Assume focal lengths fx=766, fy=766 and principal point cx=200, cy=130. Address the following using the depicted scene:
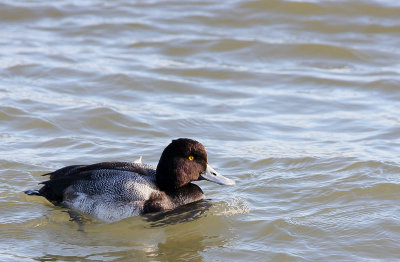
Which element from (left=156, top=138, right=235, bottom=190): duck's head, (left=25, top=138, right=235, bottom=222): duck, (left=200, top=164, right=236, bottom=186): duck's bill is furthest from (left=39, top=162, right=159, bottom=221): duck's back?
(left=200, top=164, right=236, bottom=186): duck's bill

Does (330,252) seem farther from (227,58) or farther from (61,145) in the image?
(227,58)

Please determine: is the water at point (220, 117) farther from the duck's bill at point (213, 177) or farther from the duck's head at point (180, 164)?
the duck's head at point (180, 164)

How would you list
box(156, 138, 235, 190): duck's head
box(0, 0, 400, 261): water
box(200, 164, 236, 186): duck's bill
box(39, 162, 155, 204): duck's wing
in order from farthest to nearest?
1. box(200, 164, 236, 186): duck's bill
2. box(156, 138, 235, 190): duck's head
3. box(39, 162, 155, 204): duck's wing
4. box(0, 0, 400, 261): water

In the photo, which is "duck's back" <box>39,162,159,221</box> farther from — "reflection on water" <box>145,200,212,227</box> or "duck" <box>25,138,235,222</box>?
"reflection on water" <box>145,200,212,227</box>

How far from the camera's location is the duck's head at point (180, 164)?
812 cm

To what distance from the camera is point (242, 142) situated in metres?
10.3

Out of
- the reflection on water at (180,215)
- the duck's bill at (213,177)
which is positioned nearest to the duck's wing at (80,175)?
the reflection on water at (180,215)

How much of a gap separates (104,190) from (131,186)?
0.28 m

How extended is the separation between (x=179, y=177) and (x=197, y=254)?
1169 millimetres

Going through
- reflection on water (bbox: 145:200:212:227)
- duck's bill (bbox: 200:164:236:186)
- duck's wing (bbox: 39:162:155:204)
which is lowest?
reflection on water (bbox: 145:200:212:227)

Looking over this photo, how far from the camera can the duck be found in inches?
309

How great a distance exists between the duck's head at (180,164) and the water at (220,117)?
354mm

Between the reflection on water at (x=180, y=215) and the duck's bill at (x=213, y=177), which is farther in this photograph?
the duck's bill at (x=213, y=177)

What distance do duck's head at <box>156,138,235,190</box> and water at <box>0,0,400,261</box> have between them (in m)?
0.35
